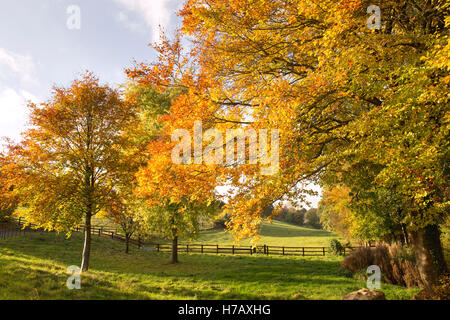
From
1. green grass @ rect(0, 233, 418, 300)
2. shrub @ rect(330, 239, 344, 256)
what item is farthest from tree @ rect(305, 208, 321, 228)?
green grass @ rect(0, 233, 418, 300)

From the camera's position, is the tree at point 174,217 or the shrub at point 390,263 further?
the tree at point 174,217

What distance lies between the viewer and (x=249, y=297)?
9.74 m

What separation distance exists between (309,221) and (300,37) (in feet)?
289

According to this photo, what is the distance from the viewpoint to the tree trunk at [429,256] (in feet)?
28.2

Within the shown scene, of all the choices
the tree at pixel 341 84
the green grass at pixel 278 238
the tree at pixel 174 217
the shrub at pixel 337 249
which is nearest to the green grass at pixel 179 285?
the tree at pixel 341 84

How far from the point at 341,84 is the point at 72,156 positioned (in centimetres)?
1368

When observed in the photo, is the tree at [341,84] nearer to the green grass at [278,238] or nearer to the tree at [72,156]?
the tree at [72,156]

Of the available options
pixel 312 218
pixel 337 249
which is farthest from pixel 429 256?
pixel 312 218

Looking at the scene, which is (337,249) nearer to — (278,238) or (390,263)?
(390,263)

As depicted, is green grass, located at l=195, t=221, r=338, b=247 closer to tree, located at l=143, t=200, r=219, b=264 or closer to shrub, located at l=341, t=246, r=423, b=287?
tree, located at l=143, t=200, r=219, b=264

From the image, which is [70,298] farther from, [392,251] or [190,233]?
[392,251]

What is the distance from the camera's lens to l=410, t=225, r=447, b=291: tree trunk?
8586 mm

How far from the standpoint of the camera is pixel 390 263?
12.7 metres

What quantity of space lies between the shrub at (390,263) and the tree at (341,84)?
2736mm
